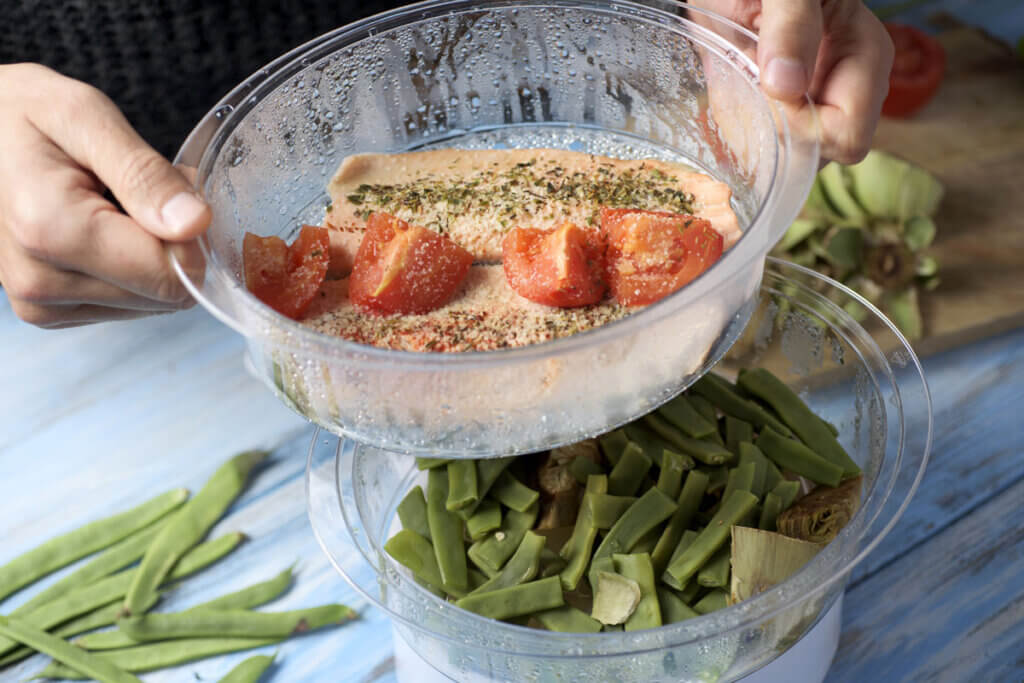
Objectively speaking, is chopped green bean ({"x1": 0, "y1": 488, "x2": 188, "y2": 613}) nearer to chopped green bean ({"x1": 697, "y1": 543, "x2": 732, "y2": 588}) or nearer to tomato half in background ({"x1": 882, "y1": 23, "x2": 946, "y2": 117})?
chopped green bean ({"x1": 697, "y1": 543, "x2": 732, "y2": 588})

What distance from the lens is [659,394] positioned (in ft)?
3.35

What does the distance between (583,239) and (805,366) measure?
0.61 m

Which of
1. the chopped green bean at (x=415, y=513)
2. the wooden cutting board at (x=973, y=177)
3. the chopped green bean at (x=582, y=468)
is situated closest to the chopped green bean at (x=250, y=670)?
the chopped green bean at (x=415, y=513)

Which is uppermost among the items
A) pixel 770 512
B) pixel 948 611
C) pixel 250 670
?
pixel 770 512

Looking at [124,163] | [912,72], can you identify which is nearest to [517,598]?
[124,163]

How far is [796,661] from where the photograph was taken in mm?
1251

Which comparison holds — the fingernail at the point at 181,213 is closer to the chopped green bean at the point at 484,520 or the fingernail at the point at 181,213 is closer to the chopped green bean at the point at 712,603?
the chopped green bean at the point at 484,520

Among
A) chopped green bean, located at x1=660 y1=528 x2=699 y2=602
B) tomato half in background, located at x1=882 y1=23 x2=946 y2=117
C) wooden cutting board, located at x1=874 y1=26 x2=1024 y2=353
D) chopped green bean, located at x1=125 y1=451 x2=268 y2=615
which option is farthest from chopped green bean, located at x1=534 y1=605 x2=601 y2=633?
tomato half in background, located at x1=882 y1=23 x2=946 y2=117

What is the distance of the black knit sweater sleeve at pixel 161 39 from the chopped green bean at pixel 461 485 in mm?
1091

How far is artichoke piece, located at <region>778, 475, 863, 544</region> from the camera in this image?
1238mm

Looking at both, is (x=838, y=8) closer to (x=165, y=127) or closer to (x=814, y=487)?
(x=814, y=487)

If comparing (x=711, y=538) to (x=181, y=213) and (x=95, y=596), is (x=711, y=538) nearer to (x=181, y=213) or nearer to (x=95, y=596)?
(x=181, y=213)

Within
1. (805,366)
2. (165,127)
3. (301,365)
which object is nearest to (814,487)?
(805,366)

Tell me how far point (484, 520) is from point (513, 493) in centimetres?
6
